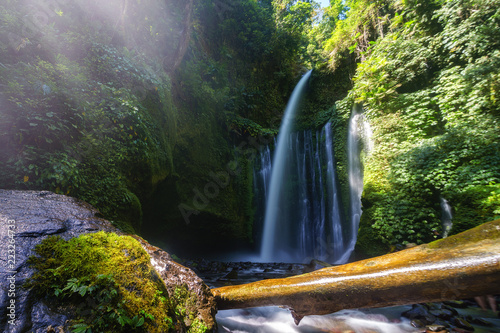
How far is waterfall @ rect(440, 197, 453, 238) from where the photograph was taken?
203 inches

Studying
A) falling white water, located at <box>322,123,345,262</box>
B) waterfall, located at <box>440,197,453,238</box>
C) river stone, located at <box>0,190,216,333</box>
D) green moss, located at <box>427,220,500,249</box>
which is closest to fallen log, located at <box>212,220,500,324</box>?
green moss, located at <box>427,220,500,249</box>

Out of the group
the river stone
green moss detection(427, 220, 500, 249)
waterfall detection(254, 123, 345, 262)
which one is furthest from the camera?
waterfall detection(254, 123, 345, 262)

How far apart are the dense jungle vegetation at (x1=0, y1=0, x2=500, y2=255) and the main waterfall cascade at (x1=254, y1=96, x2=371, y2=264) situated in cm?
58

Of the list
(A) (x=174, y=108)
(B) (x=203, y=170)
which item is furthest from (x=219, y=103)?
(B) (x=203, y=170)

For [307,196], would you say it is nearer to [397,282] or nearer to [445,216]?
[445,216]

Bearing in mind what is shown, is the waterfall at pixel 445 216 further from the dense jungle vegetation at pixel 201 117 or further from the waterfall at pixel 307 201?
the waterfall at pixel 307 201

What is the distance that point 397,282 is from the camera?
209 cm

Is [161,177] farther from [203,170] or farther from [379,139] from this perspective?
[379,139]

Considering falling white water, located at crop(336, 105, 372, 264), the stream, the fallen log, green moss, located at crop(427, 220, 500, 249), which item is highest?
falling white water, located at crop(336, 105, 372, 264)

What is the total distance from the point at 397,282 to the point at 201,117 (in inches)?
334

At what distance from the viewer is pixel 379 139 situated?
292 inches

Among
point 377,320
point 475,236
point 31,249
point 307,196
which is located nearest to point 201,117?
point 307,196

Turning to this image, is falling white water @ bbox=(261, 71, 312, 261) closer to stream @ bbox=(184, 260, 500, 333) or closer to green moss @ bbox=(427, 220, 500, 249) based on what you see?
stream @ bbox=(184, 260, 500, 333)

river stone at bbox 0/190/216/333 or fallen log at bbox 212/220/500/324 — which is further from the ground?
river stone at bbox 0/190/216/333
